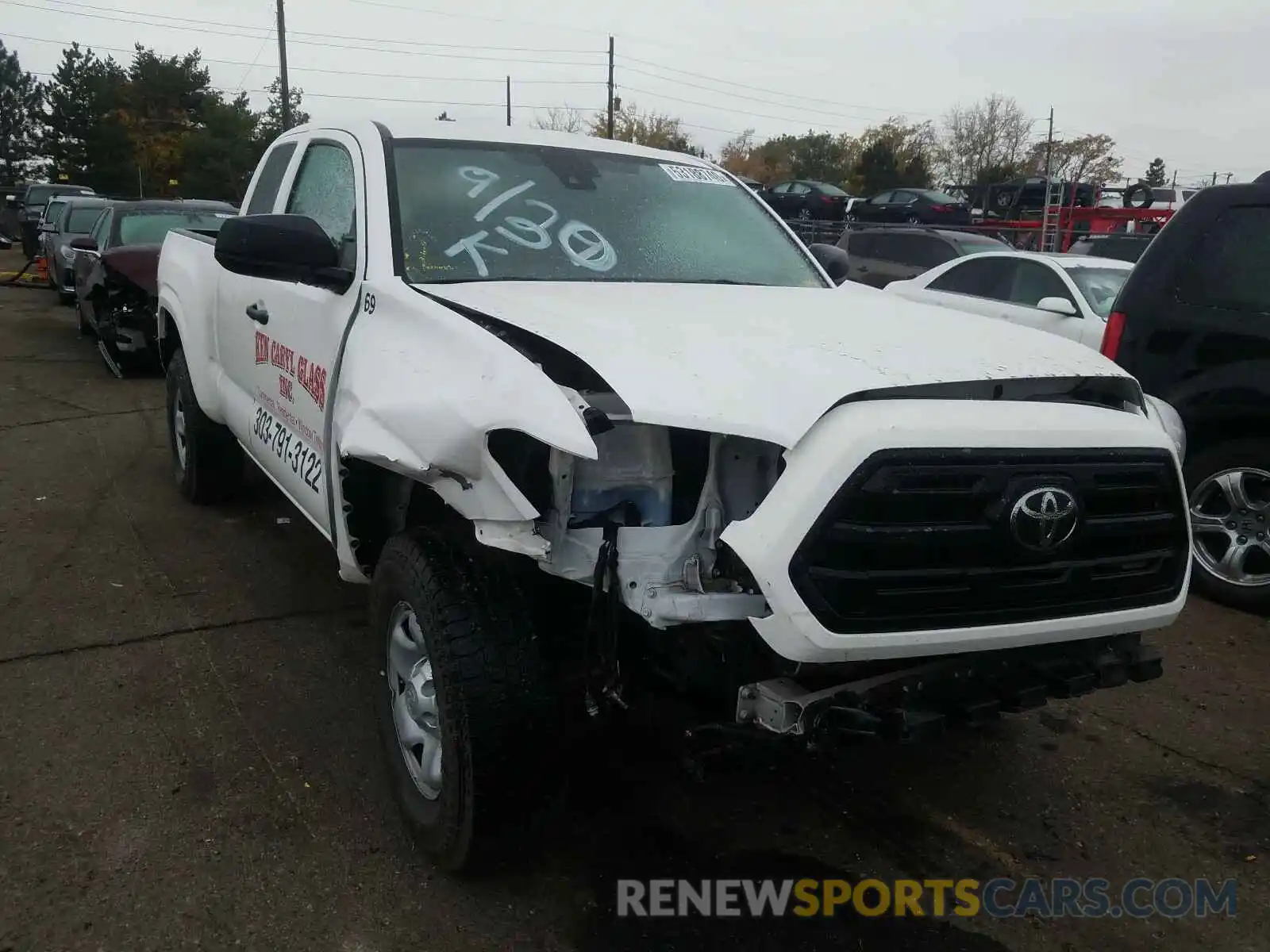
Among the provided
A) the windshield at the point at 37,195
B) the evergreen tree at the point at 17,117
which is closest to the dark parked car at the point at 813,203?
the windshield at the point at 37,195

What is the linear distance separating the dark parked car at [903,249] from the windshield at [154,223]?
7637mm

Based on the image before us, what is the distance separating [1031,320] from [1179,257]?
3.16 meters

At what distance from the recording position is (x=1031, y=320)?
27.4ft

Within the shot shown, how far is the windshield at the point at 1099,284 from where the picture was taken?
8.29m

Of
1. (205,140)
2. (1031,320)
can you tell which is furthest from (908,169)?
(1031,320)

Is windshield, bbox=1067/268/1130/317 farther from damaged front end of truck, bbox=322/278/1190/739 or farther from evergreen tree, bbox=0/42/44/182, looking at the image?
evergreen tree, bbox=0/42/44/182

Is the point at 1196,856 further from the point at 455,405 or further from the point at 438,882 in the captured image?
the point at 455,405

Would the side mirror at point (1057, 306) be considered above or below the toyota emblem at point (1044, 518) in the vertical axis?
above

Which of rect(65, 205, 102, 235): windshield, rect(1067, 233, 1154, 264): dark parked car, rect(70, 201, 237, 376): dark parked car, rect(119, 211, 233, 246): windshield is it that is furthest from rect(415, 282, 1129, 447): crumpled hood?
rect(65, 205, 102, 235): windshield

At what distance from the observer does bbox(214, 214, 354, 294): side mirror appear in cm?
325

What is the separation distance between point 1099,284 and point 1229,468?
4063mm

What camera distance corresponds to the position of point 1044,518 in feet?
7.54

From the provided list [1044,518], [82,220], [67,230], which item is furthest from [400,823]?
[82,220]
